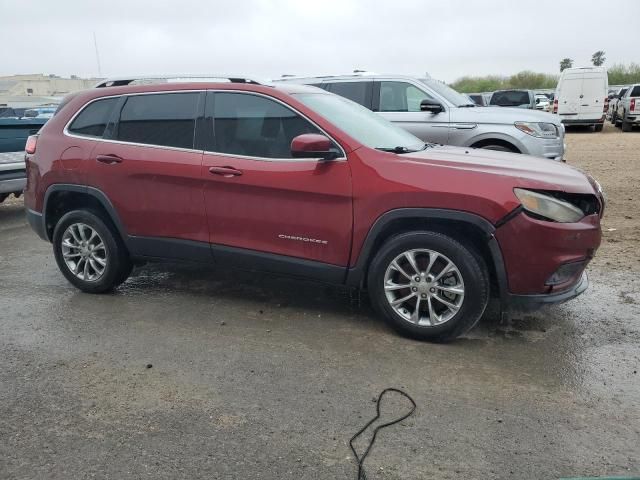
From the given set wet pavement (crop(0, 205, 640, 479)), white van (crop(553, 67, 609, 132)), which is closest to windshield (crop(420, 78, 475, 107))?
wet pavement (crop(0, 205, 640, 479))

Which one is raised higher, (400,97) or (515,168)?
(400,97)

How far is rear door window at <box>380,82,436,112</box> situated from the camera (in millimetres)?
8516

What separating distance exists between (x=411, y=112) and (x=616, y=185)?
3994 mm

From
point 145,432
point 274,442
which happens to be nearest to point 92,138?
point 145,432

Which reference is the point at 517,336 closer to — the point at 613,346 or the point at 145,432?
the point at 613,346

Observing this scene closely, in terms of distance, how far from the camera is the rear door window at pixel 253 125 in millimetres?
4258

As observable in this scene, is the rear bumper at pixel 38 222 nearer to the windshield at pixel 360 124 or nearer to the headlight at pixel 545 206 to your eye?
the windshield at pixel 360 124

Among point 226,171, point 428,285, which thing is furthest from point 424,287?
point 226,171

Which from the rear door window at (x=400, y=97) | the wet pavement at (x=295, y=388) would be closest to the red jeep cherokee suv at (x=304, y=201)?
the wet pavement at (x=295, y=388)

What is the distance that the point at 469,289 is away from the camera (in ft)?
12.3

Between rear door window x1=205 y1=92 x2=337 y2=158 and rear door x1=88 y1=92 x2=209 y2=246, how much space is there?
0.20 metres

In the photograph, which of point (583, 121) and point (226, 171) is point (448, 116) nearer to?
point (226, 171)

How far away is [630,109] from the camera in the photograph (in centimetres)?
2100

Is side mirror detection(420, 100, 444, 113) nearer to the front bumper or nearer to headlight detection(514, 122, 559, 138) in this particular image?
headlight detection(514, 122, 559, 138)
